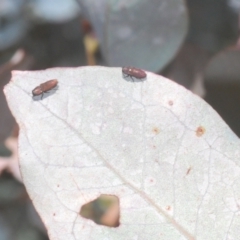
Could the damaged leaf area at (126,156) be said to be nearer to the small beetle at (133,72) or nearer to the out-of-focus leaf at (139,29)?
the small beetle at (133,72)

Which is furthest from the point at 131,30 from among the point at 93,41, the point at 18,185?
the point at 18,185

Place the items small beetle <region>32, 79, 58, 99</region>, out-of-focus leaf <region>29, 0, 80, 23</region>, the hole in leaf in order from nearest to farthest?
small beetle <region>32, 79, 58, 99</region> → the hole in leaf → out-of-focus leaf <region>29, 0, 80, 23</region>

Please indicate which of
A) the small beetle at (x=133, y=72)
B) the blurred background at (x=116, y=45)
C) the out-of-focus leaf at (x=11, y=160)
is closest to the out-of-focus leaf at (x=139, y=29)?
the blurred background at (x=116, y=45)

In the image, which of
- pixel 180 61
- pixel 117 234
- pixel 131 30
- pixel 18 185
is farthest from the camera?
pixel 18 185

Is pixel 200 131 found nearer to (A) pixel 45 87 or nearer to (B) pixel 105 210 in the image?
(A) pixel 45 87

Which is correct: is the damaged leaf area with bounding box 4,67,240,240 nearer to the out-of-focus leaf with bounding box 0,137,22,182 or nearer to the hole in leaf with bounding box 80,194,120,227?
the hole in leaf with bounding box 80,194,120,227

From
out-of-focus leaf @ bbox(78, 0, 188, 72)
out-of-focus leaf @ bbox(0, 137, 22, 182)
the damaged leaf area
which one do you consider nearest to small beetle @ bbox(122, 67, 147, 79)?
the damaged leaf area

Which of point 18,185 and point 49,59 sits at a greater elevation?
point 49,59

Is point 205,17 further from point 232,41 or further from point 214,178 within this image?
point 214,178
